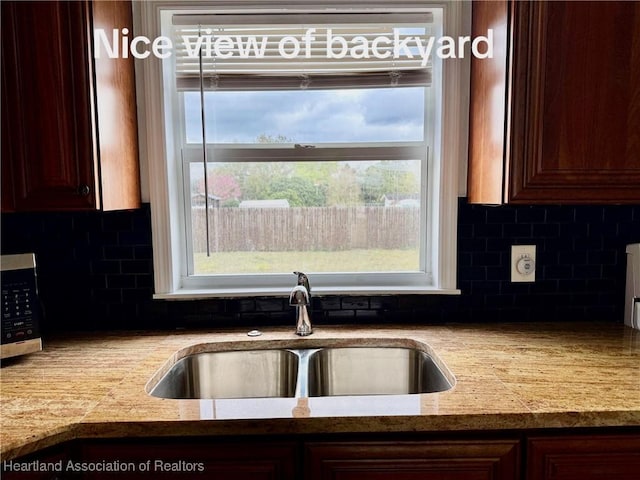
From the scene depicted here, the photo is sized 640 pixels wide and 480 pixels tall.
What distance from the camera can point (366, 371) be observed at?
1.53 meters

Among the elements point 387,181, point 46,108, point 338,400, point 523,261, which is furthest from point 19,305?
point 523,261

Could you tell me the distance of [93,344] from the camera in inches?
58.7

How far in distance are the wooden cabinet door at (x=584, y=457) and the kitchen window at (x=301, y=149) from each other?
0.73 metres

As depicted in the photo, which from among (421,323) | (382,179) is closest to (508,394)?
(421,323)

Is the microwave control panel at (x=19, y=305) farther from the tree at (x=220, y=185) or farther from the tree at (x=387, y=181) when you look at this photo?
the tree at (x=387, y=181)

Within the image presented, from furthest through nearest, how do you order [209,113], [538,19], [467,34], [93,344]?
[209,113] → [467,34] → [93,344] → [538,19]

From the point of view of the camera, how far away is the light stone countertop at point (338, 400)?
0.98 metres

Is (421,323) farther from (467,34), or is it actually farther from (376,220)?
(467,34)

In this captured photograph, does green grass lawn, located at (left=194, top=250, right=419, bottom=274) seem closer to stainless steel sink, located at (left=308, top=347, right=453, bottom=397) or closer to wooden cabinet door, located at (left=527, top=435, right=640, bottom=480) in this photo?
stainless steel sink, located at (left=308, top=347, right=453, bottom=397)

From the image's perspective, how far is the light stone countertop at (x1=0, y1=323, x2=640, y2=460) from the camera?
0.98m

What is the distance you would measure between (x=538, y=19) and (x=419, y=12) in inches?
19.8

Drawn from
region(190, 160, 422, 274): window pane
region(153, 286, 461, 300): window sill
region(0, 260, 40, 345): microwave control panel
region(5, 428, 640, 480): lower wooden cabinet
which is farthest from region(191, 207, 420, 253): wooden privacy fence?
region(5, 428, 640, 480): lower wooden cabinet

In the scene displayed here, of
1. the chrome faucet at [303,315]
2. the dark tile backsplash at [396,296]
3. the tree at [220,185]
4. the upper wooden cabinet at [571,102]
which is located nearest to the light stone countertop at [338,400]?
the dark tile backsplash at [396,296]

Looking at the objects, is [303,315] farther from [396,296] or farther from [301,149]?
[301,149]
